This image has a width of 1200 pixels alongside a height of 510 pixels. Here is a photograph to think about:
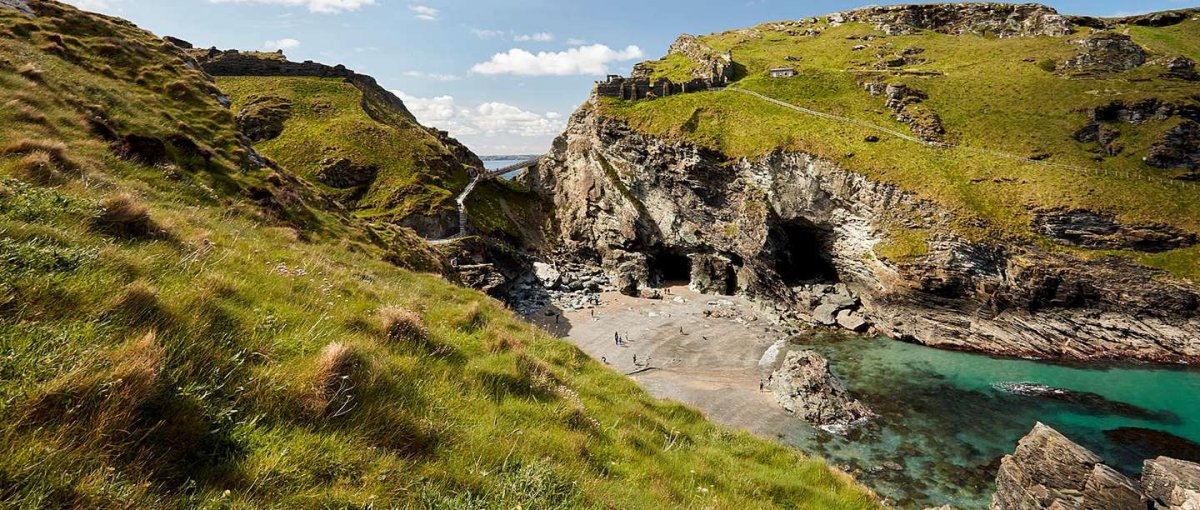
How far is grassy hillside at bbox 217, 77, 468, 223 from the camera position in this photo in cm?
7244

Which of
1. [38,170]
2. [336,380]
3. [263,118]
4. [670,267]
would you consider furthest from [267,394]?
[263,118]

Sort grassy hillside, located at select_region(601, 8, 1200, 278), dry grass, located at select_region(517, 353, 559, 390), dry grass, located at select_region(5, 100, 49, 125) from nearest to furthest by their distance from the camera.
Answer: dry grass, located at select_region(517, 353, 559, 390) → dry grass, located at select_region(5, 100, 49, 125) → grassy hillside, located at select_region(601, 8, 1200, 278)

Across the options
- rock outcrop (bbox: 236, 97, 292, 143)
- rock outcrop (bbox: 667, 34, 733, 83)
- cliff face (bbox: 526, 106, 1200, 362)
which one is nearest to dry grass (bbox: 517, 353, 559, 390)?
cliff face (bbox: 526, 106, 1200, 362)

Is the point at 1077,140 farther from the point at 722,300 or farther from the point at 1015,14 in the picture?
the point at 1015,14

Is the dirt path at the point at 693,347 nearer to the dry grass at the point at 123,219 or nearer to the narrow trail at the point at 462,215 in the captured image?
the narrow trail at the point at 462,215

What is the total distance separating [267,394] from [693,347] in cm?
4767

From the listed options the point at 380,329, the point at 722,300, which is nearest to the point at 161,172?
the point at 380,329

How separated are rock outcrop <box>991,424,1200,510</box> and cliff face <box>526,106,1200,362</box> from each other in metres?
34.2

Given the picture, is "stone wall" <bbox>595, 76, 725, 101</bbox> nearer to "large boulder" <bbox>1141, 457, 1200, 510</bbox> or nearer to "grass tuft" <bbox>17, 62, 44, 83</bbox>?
"grass tuft" <bbox>17, 62, 44, 83</bbox>

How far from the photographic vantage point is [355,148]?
8225 centimetres

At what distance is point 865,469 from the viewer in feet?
95.0

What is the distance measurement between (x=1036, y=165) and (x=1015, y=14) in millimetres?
78525

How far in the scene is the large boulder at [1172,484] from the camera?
53.2ft

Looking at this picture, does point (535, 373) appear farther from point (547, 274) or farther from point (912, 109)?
point (912, 109)
